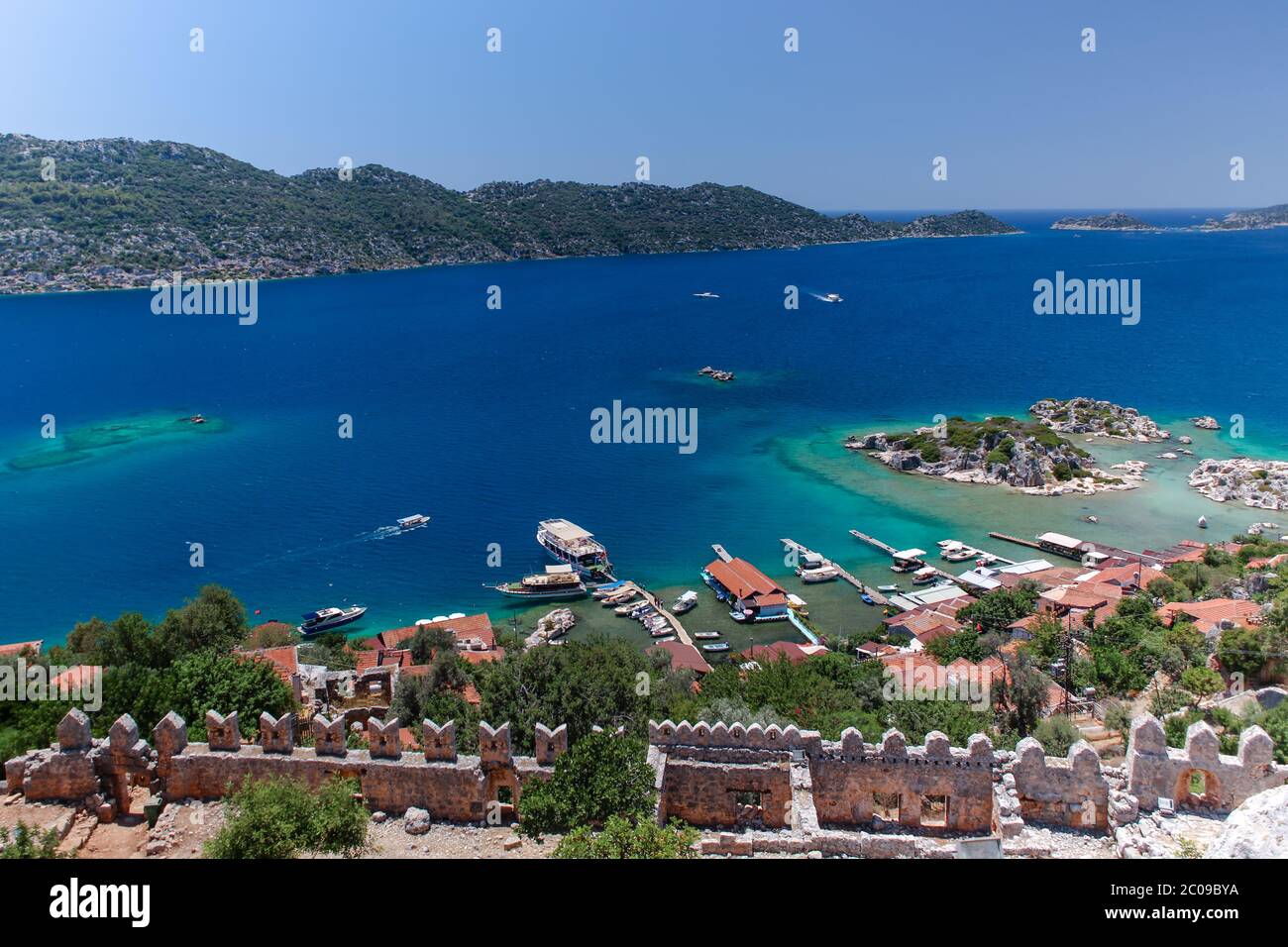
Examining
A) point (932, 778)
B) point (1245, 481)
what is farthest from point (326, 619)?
point (1245, 481)

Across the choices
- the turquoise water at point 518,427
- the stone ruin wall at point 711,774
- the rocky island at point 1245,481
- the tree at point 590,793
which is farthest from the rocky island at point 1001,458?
the tree at point 590,793

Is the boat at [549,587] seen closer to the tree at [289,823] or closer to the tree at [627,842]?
the tree at [289,823]

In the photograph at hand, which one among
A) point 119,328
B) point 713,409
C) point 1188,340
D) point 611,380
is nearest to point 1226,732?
point 713,409

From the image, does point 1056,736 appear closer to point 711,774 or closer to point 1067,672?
point 1067,672

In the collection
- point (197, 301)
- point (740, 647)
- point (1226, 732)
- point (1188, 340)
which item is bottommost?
point (740, 647)

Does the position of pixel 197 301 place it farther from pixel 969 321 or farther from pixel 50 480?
pixel 969 321

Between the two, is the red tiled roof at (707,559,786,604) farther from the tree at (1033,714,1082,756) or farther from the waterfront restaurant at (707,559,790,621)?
the tree at (1033,714,1082,756)

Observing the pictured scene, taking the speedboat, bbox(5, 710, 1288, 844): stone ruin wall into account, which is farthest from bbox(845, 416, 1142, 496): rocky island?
bbox(5, 710, 1288, 844): stone ruin wall
